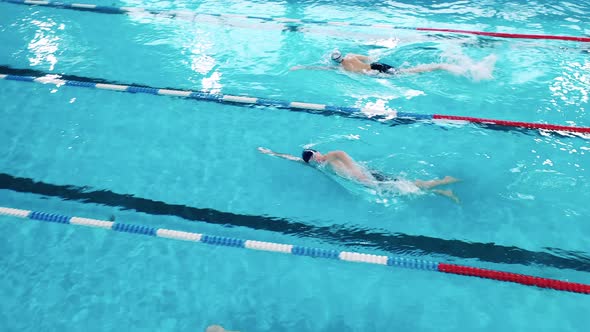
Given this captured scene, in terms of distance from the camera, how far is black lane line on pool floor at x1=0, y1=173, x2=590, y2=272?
3168mm

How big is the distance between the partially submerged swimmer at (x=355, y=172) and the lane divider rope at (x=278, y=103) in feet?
3.16

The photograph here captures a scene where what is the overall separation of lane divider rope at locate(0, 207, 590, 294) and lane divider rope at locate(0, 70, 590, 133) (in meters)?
1.83

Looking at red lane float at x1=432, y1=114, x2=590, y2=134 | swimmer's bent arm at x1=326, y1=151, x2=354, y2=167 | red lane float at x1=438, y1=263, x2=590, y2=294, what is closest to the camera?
red lane float at x1=438, y1=263, x2=590, y2=294

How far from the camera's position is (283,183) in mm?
3896

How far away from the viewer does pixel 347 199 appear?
368 cm

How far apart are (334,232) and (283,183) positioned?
2.28 feet

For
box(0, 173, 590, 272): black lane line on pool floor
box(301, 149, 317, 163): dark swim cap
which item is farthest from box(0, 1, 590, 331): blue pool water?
box(301, 149, 317, 163): dark swim cap

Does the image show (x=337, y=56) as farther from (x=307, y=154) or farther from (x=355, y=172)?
(x=355, y=172)

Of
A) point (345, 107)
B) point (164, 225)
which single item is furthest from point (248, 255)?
point (345, 107)

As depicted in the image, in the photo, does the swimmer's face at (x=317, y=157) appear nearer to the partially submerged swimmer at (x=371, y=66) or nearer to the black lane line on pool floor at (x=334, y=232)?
the black lane line on pool floor at (x=334, y=232)

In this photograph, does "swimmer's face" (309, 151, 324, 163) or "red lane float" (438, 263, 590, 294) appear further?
Result: "swimmer's face" (309, 151, 324, 163)

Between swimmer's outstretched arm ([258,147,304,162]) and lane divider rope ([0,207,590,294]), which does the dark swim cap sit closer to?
swimmer's outstretched arm ([258,147,304,162])

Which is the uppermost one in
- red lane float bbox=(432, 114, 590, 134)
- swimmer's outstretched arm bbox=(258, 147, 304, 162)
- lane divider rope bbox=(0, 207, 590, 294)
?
red lane float bbox=(432, 114, 590, 134)

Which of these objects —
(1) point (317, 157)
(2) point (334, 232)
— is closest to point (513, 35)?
(1) point (317, 157)
